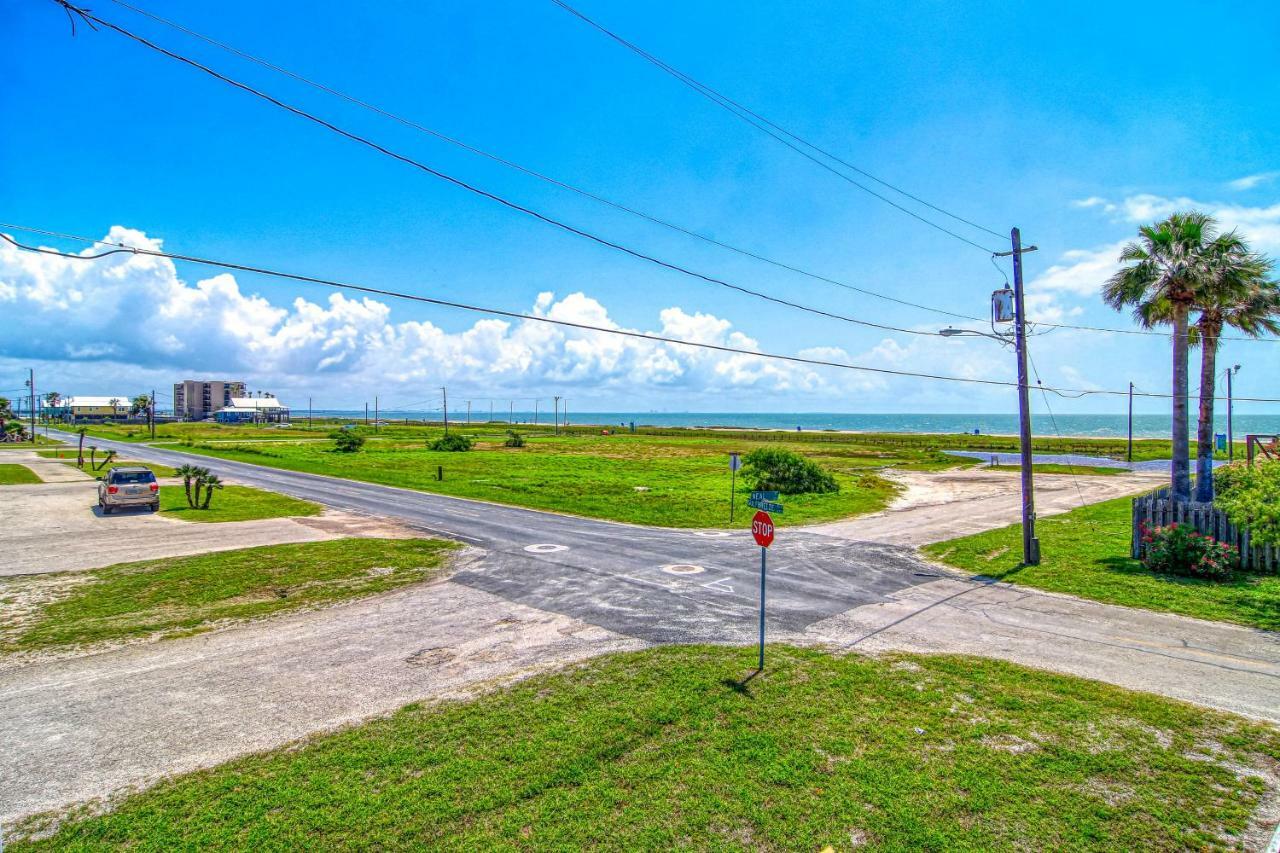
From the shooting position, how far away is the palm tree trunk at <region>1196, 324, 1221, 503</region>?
63.8 ft

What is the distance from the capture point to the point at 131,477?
81.3 ft

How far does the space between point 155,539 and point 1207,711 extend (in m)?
25.2

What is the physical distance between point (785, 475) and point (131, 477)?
30779mm

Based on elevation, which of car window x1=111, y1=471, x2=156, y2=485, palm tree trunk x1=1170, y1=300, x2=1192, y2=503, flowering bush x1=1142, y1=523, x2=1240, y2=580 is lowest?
flowering bush x1=1142, y1=523, x2=1240, y2=580

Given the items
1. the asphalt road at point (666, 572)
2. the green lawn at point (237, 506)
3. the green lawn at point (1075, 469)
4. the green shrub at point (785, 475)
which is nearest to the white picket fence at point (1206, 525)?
the asphalt road at point (666, 572)

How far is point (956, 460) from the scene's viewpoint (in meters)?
62.5

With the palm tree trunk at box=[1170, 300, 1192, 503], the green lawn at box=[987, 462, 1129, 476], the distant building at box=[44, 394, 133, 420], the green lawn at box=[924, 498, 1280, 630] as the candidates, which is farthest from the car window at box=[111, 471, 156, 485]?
the distant building at box=[44, 394, 133, 420]

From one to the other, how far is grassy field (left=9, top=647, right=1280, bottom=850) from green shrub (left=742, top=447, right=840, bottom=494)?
26.2 meters

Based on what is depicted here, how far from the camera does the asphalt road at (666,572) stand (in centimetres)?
1208

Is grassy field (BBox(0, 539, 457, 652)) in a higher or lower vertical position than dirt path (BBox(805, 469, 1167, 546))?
higher

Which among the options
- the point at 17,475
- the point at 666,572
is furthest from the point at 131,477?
the point at 666,572

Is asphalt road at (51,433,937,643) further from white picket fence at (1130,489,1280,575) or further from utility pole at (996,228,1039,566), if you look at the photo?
white picket fence at (1130,489,1280,575)

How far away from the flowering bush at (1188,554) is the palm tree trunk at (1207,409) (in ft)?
17.8

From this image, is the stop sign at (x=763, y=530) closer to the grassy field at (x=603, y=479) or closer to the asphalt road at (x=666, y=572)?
the asphalt road at (x=666, y=572)
